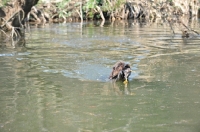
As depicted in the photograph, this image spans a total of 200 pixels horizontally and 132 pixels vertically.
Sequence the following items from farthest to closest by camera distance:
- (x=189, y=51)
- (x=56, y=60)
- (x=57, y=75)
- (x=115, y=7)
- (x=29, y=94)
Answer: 1. (x=115, y=7)
2. (x=189, y=51)
3. (x=56, y=60)
4. (x=57, y=75)
5. (x=29, y=94)

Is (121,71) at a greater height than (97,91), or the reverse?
(121,71)

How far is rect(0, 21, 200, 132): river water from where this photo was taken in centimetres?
532

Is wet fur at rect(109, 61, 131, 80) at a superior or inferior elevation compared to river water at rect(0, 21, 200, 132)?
superior

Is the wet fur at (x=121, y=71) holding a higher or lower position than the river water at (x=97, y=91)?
higher

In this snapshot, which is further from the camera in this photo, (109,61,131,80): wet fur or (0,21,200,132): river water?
(109,61,131,80): wet fur

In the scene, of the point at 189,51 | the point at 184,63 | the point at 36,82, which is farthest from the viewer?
the point at 189,51

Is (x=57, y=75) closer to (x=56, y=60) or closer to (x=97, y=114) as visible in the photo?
(x=56, y=60)

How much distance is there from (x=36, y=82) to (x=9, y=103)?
154cm

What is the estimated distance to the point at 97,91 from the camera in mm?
6992

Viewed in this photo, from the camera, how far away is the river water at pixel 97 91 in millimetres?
5316

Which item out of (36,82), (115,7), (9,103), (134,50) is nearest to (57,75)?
(36,82)

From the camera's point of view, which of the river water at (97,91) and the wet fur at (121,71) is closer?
the river water at (97,91)

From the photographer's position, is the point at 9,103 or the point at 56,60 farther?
the point at 56,60

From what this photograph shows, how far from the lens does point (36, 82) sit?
782cm
